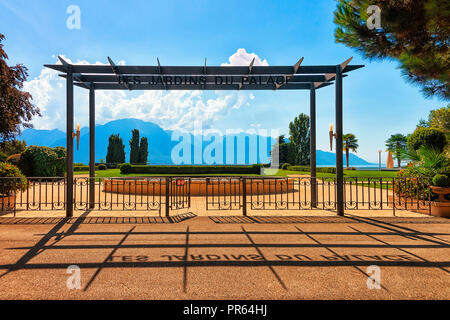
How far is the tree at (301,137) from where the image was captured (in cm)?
3975

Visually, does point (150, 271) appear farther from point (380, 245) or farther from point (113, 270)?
point (380, 245)

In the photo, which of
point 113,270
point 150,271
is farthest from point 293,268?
point 113,270

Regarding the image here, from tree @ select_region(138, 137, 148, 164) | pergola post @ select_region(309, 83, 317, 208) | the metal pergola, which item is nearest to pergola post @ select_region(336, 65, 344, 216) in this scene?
the metal pergola

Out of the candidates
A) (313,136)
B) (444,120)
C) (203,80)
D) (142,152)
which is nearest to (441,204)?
(313,136)

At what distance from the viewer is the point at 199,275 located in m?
3.31

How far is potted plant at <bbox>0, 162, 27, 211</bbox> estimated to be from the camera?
307 inches

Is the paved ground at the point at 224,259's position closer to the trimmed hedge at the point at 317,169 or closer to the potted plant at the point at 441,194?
the potted plant at the point at 441,194

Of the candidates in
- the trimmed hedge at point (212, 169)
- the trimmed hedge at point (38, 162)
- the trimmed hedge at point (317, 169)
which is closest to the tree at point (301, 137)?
the trimmed hedge at point (317, 169)

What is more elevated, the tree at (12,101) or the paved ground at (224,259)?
the tree at (12,101)

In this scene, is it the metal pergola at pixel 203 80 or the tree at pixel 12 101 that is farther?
the tree at pixel 12 101

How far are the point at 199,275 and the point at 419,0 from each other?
22.2 feet

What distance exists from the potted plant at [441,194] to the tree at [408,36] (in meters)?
2.70

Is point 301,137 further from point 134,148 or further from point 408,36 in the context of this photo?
point 408,36

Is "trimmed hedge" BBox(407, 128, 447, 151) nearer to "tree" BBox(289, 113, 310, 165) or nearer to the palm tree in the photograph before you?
"tree" BBox(289, 113, 310, 165)
